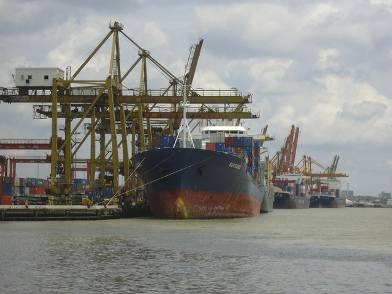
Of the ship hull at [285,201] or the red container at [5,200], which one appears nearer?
the red container at [5,200]

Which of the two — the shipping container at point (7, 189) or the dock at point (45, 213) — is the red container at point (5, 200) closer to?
the shipping container at point (7, 189)

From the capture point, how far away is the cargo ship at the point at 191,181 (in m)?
59.2

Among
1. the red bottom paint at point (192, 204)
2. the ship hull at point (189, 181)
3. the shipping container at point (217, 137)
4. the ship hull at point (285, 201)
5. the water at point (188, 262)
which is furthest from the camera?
the ship hull at point (285, 201)

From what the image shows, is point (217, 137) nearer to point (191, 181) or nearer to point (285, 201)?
point (191, 181)

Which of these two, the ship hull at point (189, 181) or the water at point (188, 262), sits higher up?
the ship hull at point (189, 181)

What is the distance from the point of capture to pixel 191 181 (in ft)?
195

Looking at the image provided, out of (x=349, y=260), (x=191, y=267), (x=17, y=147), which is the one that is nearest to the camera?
(x=191, y=267)

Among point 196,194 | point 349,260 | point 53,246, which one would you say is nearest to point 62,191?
point 196,194

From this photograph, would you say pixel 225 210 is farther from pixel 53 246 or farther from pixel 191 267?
pixel 191 267

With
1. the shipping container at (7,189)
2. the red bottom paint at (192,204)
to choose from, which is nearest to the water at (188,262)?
the red bottom paint at (192,204)

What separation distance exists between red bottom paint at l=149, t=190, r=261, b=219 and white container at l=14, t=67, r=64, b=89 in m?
16.4

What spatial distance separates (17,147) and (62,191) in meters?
34.9

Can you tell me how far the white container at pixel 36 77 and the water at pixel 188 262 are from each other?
25462 mm

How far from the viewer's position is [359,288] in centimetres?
2427
